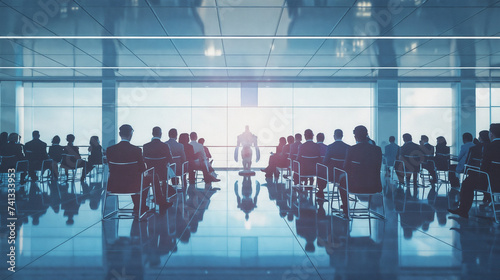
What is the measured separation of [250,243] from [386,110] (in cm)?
944

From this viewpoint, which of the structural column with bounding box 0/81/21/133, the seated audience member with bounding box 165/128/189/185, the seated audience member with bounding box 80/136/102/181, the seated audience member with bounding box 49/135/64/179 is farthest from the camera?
the structural column with bounding box 0/81/21/133

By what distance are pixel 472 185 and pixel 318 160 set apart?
2194mm

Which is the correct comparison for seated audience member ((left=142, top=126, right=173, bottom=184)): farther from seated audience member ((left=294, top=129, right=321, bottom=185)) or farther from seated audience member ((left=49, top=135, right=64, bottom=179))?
seated audience member ((left=49, top=135, right=64, bottom=179))

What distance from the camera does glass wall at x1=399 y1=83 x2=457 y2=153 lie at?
11484 mm

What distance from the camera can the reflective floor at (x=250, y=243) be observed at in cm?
246

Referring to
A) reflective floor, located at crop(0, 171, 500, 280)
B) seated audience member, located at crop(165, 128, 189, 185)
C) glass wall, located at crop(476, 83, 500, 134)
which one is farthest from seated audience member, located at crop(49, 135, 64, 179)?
glass wall, located at crop(476, 83, 500, 134)

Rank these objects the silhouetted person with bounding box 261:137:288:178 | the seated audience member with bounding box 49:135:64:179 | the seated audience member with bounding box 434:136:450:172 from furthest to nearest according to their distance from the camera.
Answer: the silhouetted person with bounding box 261:137:288:178
the seated audience member with bounding box 49:135:64:179
the seated audience member with bounding box 434:136:450:172

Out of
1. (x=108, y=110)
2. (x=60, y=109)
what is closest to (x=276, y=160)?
(x=108, y=110)

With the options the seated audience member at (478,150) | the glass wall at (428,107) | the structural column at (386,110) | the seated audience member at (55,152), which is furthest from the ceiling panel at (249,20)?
the glass wall at (428,107)

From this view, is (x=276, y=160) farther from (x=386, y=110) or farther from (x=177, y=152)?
(x=386, y=110)

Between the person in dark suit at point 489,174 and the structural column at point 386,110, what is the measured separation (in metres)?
6.98

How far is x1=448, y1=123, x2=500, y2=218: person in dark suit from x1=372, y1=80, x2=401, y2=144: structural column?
22.9 feet

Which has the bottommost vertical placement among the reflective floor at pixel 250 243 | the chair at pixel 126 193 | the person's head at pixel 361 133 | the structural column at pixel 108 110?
the reflective floor at pixel 250 243

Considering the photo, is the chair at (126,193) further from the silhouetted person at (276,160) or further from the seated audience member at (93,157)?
the silhouetted person at (276,160)
